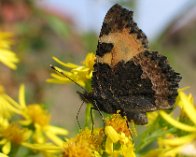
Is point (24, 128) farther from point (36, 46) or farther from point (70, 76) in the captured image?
point (36, 46)

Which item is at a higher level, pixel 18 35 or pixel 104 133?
pixel 18 35

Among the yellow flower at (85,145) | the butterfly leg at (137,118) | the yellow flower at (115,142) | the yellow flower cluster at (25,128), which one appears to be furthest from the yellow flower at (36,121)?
the yellow flower at (115,142)

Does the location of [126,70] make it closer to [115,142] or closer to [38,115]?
[115,142]

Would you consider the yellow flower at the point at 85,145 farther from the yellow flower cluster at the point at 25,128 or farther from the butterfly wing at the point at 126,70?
the yellow flower cluster at the point at 25,128

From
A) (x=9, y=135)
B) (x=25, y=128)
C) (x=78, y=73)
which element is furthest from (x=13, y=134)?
(x=78, y=73)

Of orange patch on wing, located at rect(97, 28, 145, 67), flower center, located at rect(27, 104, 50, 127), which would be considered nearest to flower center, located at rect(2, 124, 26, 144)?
flower center, located at rect(27, 104, 50, 127)

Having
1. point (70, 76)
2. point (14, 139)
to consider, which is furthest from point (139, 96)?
point (14, 139)
